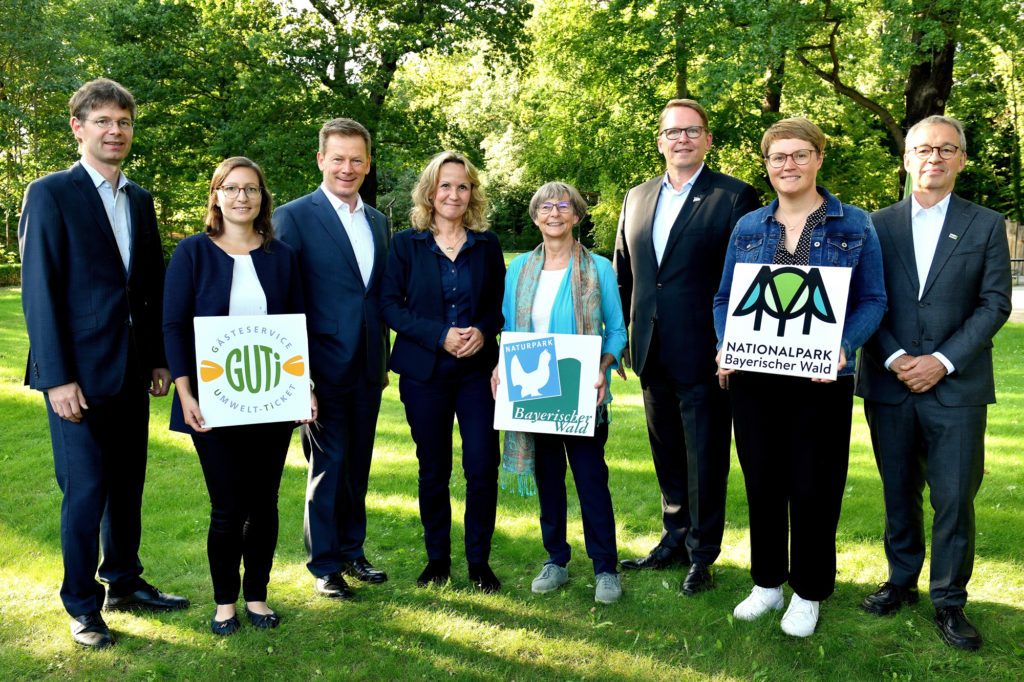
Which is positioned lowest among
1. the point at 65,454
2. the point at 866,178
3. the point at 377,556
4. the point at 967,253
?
the point at 377,556

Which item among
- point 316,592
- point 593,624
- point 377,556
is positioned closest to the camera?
point 593,624

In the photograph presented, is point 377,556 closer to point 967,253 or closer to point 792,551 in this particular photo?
point 792,551

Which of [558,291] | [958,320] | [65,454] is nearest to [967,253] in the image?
[958,320]

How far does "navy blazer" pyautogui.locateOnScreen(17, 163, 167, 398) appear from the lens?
12.5 ft

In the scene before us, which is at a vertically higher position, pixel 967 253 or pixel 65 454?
pixel 967 253

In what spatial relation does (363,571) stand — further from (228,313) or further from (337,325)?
(228,313)

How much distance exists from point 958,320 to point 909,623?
1.69 m

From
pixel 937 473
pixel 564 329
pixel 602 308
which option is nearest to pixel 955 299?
pixel 937 473

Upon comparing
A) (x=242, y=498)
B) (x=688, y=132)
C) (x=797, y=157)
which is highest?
(x=688, y=132)

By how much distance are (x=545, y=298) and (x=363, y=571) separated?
214 centimetres

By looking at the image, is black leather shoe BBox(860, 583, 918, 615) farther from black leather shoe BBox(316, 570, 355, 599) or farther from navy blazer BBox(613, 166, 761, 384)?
black leather shoe BBox(316, 570, 355, 599)

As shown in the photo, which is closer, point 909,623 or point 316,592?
point 909,623

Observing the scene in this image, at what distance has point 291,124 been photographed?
59.1 feet

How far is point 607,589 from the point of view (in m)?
4.52
